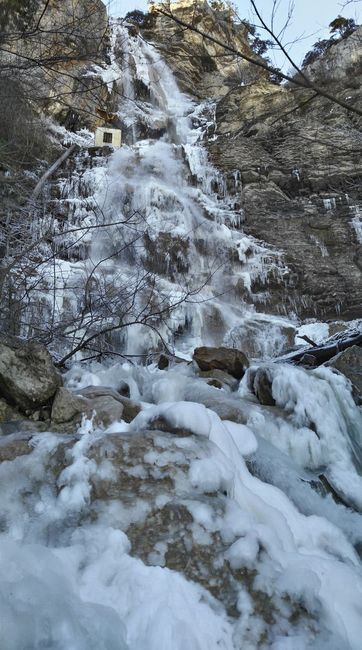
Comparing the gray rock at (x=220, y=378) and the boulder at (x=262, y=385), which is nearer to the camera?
the boulder at (x=262, y=385)

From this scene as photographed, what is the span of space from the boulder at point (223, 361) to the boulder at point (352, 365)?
0.93 metres

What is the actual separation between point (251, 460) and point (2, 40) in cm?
274

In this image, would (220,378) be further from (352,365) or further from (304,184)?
(304,184)

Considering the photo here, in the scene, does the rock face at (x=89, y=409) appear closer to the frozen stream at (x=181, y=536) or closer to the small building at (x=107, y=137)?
the frozen stream at (x=181, y=536)


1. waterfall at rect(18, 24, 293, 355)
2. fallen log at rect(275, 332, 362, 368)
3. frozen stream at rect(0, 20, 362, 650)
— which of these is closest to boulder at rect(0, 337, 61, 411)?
frozen stream at rect(0, 20, 362, 650)

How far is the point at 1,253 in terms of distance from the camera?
15.5 ft

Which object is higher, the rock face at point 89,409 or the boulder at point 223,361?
the rock face at point 89,409

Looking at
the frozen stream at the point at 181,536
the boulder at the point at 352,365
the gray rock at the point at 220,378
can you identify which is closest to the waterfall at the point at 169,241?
the gray rock at the point at 220,378

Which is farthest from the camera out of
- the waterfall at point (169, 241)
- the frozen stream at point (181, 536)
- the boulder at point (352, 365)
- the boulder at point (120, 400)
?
the waterfall at point (169, 241)

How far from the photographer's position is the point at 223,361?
5238mm

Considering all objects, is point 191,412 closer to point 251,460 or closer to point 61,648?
point 251,460

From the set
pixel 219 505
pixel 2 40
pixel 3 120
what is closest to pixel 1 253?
pixel 2 40

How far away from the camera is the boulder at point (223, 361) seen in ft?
16.9

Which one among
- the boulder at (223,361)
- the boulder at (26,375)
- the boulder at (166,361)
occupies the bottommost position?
the boulder at (166,361)
